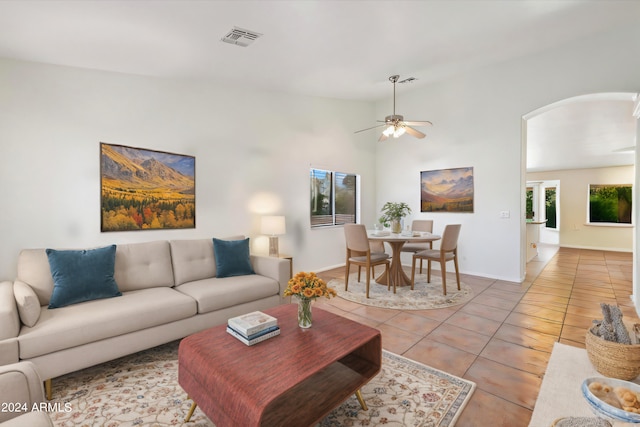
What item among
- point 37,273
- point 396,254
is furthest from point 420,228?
point 37,273

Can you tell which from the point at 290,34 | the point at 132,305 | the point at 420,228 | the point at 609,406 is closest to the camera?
the point at 609,406

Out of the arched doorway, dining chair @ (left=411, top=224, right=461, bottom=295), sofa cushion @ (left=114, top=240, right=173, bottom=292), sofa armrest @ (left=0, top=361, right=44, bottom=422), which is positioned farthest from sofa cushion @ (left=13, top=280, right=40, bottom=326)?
the arched doorway

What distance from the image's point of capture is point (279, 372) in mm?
1502

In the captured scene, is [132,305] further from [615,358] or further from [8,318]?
[615,358]

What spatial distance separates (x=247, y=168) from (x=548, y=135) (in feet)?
20.6

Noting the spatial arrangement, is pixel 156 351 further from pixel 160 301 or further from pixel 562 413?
pixel 562 413

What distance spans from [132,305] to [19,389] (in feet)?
3.71

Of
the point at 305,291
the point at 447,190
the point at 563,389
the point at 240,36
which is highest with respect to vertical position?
the point at 240,36

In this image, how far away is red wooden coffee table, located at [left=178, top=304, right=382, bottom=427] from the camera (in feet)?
4.56

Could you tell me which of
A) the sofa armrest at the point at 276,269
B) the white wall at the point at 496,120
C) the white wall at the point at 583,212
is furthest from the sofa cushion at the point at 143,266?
the white wall at the point at 583,212

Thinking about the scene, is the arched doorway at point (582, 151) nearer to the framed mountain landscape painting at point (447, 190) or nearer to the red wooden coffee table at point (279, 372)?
the framed mountain landscape painting at point (447, 190)

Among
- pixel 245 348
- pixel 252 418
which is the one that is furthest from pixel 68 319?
pixel 252 418

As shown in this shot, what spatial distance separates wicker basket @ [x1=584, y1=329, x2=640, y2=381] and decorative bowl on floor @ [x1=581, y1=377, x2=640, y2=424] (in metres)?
0.23

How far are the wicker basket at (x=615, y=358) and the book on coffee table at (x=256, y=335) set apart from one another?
6.04 feet
